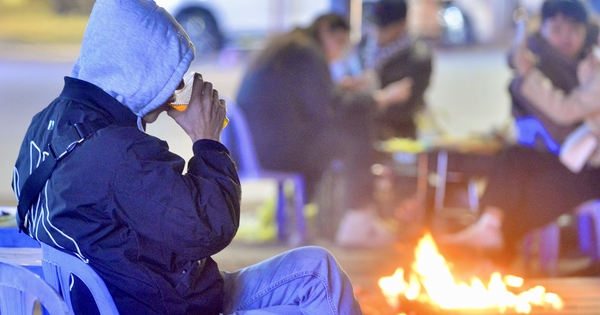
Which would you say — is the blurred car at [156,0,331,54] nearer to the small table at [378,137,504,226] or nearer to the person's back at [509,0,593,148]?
the small table at [378,137,504,226]

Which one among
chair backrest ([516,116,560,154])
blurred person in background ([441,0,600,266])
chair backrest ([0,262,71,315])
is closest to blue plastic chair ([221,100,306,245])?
blurred person in background ([441,0,600,266])

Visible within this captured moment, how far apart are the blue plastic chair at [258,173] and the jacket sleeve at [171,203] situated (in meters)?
2.76

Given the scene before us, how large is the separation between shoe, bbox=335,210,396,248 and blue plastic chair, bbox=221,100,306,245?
1.10 feet

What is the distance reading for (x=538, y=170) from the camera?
4281mm

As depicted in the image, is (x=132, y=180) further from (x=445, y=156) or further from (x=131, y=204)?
(x=445, y=156)

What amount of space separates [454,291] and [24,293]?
86.6 inches

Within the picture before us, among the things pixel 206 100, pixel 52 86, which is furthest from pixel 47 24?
pixel 206 100

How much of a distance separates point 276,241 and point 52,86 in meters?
5.33

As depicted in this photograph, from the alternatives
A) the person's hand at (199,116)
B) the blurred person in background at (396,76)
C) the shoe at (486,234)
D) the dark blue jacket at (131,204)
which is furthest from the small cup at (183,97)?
the blurred person in background at (396,76)

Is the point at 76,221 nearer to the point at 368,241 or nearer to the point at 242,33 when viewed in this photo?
the point at 368,241

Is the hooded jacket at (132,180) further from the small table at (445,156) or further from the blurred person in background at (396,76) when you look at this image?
the blurred person in background at (396,76)

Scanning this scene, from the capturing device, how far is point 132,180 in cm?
166

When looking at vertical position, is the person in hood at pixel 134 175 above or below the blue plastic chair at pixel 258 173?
above

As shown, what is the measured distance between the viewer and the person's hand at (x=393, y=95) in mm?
5312
